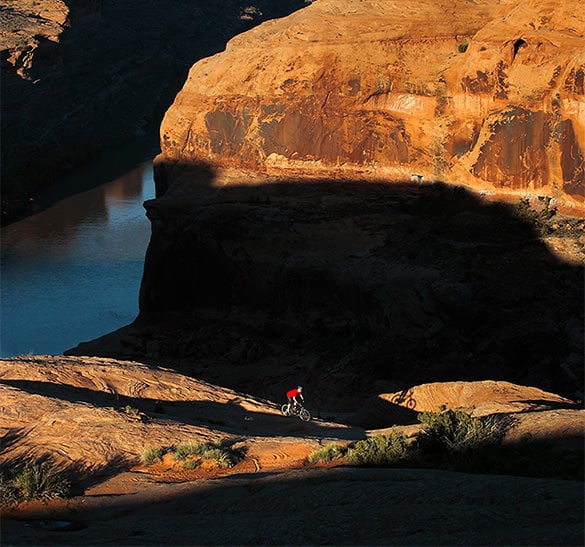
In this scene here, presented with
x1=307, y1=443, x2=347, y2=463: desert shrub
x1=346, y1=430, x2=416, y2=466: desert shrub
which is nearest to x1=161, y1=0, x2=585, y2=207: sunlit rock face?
x1=346, y1=430, x2=416, y2=466: desert shrub

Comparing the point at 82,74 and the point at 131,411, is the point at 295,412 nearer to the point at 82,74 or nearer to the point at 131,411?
the point at 131,411

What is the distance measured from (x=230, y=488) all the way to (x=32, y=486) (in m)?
2.05

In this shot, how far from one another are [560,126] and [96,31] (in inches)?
2394

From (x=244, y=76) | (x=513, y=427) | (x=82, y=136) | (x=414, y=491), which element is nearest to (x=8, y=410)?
(x=414, y=491)

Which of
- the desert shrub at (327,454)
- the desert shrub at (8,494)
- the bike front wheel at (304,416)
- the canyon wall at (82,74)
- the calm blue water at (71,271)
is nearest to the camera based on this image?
the desert shrub at (8,494)

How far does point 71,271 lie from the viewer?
40.8m

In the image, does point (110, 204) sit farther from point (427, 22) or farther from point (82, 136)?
point (427, 22)

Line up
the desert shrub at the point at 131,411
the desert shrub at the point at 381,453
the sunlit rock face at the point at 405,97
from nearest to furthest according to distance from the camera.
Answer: the desert shrub at the point at 381,453, the desert shrub at the point at 131,411, the sunlit rock face at the point at 405,97

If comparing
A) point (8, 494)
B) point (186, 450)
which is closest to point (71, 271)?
point (186, 450)

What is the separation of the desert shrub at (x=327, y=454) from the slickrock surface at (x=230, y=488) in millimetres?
194

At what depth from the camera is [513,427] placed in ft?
40.6

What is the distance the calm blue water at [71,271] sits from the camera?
34.7m

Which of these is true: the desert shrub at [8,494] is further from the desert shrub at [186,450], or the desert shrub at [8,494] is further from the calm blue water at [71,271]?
the calm blue water at [71,271]

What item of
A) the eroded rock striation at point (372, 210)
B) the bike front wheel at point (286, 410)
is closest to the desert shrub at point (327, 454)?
the bike front wheel at point (286, 410)
